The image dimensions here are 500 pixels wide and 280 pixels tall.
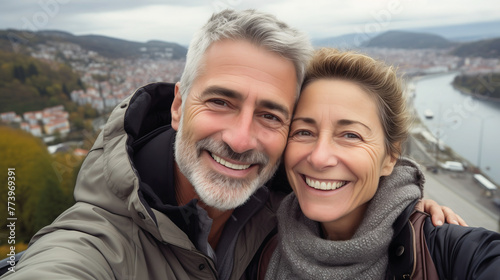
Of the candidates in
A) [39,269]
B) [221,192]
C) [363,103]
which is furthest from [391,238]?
[39,269]

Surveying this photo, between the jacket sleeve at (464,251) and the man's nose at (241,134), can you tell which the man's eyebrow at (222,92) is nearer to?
the man's nose at (241,134)

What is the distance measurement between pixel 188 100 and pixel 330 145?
119 centimetres

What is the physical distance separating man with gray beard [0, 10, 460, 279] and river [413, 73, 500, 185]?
122 ft

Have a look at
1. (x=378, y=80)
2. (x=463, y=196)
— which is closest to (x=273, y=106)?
(x=378, y=80)

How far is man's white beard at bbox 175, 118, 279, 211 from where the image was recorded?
2.57 m

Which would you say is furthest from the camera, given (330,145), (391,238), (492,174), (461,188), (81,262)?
(492,174)

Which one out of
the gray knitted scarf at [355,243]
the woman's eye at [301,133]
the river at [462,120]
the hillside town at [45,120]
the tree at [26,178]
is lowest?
the hillside town at [45,120]

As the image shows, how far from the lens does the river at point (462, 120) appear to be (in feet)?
126

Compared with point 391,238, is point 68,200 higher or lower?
lower

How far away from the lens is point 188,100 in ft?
9.11

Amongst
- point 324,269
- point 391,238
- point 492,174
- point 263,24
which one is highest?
point 263,24

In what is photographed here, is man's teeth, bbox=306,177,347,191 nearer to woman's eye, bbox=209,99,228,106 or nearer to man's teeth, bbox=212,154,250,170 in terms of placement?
man's teeth, bbox=212,154,250,170

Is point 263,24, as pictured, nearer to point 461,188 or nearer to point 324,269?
point 324,269

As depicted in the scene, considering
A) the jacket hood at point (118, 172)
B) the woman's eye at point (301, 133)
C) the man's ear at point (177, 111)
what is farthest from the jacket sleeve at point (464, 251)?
the man's ear at point (177, 111)
